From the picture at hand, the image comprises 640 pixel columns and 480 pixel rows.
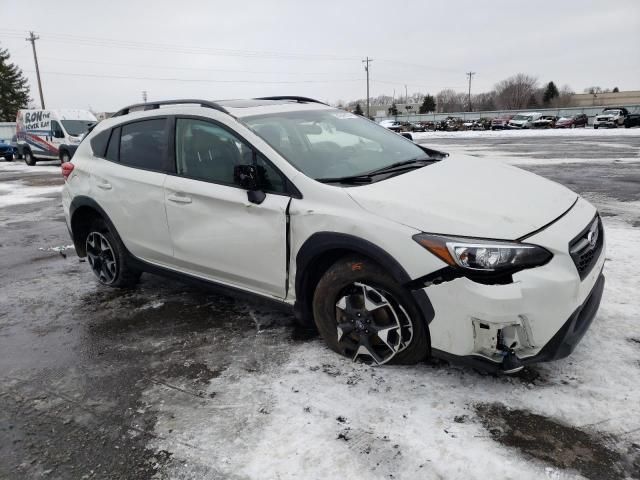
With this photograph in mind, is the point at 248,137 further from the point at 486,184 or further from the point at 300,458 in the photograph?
the point at 300,458

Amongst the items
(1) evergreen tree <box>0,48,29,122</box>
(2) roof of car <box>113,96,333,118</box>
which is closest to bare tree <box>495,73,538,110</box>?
(1) evergreen tree <box>0,48,29,122</box>

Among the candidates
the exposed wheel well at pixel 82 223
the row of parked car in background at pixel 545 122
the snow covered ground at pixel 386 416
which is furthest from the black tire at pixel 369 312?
the row of parked car in background at pixel 545 122

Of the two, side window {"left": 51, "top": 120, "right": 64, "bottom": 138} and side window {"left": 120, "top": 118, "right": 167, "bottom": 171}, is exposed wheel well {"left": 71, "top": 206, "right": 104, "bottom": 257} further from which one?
side window {"left": 51, "top": 120, "right": 64, "bottom": 138}

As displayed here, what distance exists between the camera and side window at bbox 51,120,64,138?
64.7 ft

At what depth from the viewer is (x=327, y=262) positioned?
310 cm

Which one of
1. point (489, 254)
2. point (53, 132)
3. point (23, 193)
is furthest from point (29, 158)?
point (489, 254)

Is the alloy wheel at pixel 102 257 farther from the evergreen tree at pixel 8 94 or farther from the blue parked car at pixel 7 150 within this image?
the evergreen tree at pixel 8 94

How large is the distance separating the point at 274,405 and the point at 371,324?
720 millimetres

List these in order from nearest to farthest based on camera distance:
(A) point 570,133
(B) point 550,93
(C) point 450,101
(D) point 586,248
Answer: (D) point 586,248, (A) point 570,133, (B) point 550,93, (C) point 450,101

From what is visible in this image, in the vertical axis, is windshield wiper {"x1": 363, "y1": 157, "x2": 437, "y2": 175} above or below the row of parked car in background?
below

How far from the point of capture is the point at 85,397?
2.97 metres

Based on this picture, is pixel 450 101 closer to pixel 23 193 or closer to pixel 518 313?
pixel 23 193

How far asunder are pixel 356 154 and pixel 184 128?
4.44 ft

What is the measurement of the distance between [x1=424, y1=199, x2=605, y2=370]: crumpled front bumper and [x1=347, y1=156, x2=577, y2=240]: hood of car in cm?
19
